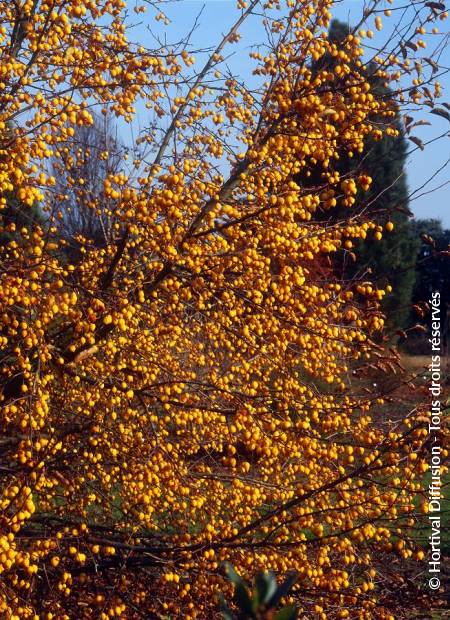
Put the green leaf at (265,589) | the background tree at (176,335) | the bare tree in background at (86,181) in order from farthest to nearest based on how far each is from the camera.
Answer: the bare tree in background at (86,181), the background tree at (176,335), the green leaf at (265,589)

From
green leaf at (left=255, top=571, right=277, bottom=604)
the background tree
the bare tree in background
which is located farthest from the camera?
the bare tree in background

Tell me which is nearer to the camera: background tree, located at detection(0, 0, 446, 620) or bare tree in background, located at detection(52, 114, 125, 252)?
background tree, located at detection(0, 0, 446, 620)

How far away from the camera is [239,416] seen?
3.97m

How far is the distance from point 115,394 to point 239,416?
1.09 m

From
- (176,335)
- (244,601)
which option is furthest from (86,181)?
(244,601)

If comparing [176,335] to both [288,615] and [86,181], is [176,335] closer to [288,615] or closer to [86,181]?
[86,181]

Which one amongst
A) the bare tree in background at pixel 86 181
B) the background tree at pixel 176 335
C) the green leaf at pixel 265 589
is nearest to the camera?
the green leaf at pixel 265 589

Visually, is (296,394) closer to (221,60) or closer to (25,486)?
(25,486)

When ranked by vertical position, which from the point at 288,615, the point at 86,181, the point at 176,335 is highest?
the point at 86,181

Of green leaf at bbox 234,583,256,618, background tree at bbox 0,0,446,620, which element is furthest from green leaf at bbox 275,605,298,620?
background tree at bbox 0,0,446,620

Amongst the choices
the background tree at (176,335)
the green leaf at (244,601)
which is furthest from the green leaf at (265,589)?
the background tree at (176,335)

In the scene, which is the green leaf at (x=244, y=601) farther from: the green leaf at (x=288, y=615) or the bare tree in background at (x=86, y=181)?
the bare tree in background at (x=86, y=181)

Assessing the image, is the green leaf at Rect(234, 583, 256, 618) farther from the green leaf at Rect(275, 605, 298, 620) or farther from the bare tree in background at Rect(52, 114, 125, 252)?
the bare tree in background at Rect(52, 114, 125, 252)

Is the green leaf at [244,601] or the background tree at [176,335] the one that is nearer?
the green leaf at [244,601]
